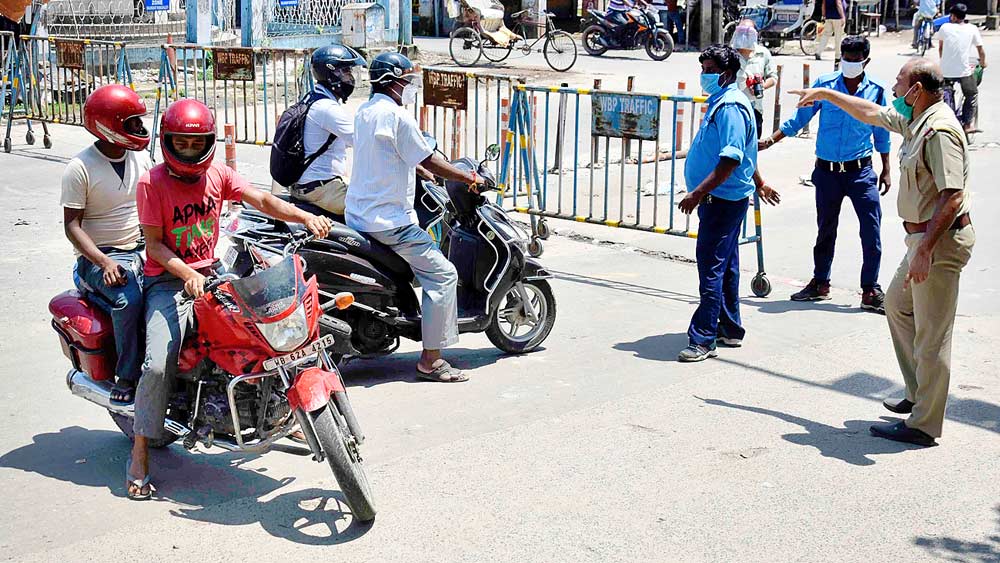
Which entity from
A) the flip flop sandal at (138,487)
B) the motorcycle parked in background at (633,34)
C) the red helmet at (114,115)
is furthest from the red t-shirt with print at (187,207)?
the motorcycle parked in background at (633,34)

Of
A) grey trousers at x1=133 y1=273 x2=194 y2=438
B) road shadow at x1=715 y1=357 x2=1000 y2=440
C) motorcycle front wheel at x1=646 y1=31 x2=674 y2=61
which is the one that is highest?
motorcycle front wheel at x1=646 y1=31 x2=674 y2=61

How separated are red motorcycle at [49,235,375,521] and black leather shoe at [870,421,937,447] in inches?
106

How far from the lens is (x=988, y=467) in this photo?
5.47 m

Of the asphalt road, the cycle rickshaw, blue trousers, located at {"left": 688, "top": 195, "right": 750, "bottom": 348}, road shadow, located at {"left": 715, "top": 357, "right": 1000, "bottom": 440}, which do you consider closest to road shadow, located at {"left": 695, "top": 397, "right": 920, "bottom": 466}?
the asphalt road

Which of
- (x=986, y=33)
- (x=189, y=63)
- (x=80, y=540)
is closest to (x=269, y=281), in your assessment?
(x=80, y=540)

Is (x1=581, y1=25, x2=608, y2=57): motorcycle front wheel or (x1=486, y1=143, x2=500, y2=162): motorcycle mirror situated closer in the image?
(x1=486, y1=143, x2=500, y2=162): motorcycle mirror

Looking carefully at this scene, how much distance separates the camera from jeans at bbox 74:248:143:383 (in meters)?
5.14

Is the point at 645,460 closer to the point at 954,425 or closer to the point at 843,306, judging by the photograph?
the point at 954,425

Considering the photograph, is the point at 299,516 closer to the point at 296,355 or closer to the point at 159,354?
the point at 296,355

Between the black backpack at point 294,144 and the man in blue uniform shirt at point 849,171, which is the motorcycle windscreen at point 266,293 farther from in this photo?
the man in blue uniform shirt at point 849,171

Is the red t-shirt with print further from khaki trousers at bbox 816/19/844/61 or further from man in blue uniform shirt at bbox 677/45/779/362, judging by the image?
khaki trousers at bbox 816/19/844/61

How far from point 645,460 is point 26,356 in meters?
3.84

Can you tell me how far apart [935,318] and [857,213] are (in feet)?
9.78

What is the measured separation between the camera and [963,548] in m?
4.62
